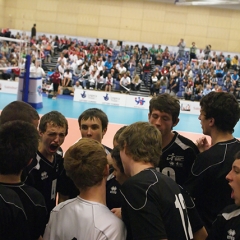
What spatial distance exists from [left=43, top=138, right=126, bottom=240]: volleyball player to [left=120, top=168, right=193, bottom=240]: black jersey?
0.43ft

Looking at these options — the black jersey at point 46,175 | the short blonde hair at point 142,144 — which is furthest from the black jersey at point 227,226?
the black jersey at point 46,175

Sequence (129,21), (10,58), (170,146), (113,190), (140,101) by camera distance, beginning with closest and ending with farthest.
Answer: (113,190) < (170,146) < (140,101) < (10,58) < (129,21)

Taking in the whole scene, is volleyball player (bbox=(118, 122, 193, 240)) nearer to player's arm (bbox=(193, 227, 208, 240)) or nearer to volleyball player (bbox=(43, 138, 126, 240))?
volleyball player (bbox=(43, 138, 126, 240))

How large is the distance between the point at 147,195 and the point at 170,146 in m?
1.43

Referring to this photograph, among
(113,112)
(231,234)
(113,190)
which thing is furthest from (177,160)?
(113,112)

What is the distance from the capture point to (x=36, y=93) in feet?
55.1

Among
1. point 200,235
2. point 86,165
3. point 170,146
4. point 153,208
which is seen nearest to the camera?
point 153,208

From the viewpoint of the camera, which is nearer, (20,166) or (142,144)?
(142,144)

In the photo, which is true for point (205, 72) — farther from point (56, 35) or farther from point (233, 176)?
point (233, 176)

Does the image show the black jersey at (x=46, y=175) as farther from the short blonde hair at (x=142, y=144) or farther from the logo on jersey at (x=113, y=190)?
the short blonde hair at (x=142, y=144)

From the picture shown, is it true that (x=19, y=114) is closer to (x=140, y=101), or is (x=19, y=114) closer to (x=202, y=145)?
(x=202, y=145)

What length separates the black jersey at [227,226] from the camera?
237 centimetres

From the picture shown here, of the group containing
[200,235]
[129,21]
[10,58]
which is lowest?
[200,235]

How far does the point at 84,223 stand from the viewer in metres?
2.29
